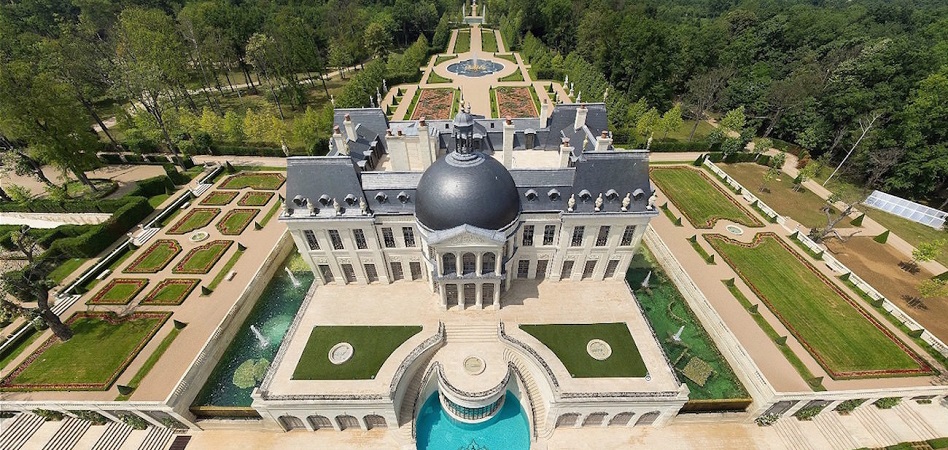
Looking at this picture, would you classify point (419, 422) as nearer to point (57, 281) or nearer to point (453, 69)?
point (57, 281)

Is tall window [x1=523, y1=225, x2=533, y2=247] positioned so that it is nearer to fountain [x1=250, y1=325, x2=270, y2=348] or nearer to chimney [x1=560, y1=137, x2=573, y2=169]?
chimney [x1=560, y1=137, x2=573, y2=169]

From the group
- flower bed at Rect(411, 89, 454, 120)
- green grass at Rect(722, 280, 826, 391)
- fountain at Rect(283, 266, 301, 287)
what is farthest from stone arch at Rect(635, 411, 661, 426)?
flower bed at Rect(411, 89, 454, 120)

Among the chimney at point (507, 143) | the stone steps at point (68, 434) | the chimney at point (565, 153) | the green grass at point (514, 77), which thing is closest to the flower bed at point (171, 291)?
the stone steps at point (68, 434)

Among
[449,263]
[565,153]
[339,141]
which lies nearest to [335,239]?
[339,141]

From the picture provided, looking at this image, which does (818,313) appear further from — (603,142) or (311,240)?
(311,240)

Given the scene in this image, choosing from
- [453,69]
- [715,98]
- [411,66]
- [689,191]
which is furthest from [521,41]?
[689,191]

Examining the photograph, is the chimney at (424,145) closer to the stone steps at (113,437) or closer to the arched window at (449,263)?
the arched window at (449,263)
